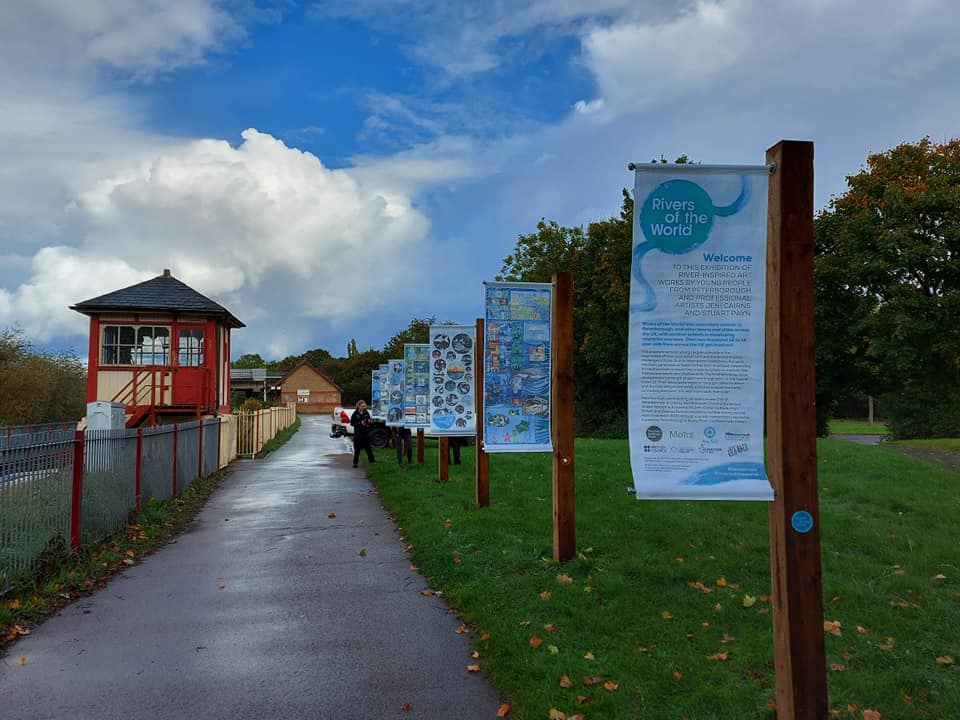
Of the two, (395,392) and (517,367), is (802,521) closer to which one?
(517,367)

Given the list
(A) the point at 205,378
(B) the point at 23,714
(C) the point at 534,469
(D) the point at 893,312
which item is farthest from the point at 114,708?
(D) the point at 893,312

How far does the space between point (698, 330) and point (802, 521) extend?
3.53 ft

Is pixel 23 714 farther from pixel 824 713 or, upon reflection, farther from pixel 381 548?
pixel 381 548

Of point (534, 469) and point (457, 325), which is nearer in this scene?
point (457, 325)

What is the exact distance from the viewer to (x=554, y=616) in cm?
622

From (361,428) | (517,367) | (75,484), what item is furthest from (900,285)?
(75,484)

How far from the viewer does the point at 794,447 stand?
4020mm

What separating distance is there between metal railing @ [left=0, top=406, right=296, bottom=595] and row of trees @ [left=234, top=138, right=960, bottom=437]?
81.3ft

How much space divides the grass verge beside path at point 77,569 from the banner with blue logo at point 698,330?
497 centimetres

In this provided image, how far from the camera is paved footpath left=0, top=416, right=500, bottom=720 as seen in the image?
189 inches

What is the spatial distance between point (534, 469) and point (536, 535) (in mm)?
7912

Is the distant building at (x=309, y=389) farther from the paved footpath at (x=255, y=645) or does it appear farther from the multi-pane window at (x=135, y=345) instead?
the paved footpath at (x=255, y=645)

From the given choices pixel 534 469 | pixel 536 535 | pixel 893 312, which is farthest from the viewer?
pixel 893 312

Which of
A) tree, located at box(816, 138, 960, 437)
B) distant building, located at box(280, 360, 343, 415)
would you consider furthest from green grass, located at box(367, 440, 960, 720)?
distant building, located at box(280, 360, 343, 415)
